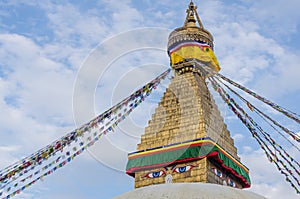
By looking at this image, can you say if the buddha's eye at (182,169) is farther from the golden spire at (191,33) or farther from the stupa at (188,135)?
the golden spire at (191,33)

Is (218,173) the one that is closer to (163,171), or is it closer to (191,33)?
(163,171)

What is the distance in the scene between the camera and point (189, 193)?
6938mm

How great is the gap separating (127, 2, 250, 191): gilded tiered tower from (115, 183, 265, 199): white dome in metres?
6.49

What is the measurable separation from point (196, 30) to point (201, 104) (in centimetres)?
366

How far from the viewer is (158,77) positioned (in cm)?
1562

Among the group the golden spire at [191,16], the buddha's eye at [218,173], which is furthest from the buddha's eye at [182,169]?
the golden spire at [191,16]

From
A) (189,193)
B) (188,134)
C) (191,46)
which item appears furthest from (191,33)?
(189,193)

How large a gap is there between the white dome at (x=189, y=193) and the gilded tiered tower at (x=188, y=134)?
649 centimetres

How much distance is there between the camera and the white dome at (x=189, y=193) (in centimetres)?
691

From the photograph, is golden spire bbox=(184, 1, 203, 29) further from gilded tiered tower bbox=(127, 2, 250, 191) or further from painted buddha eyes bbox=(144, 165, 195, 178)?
painted buddha eyes bbox=(144, 165, 195, 178)

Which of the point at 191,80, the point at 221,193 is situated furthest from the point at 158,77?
the point at 221,193

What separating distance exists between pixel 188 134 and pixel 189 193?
7.75m

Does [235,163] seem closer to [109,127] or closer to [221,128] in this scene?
[221,128]

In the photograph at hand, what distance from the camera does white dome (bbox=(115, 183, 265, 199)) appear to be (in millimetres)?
6910
